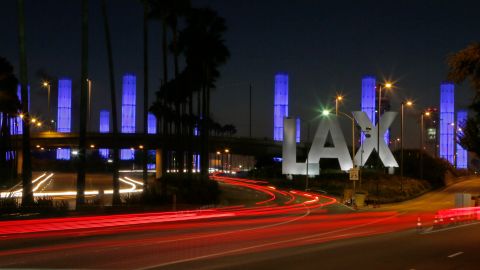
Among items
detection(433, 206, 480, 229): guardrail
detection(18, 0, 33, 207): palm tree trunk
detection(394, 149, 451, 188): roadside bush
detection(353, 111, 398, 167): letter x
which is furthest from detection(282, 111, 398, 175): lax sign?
detection(18, 0, 33, 207): palm tree trunk

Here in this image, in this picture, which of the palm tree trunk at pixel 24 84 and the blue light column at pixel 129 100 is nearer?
the palm tree trunk at pixel 24 84

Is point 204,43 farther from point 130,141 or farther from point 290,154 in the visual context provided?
point 130,141

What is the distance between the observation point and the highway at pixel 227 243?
56.5 ft

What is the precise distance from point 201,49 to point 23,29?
22.1 m

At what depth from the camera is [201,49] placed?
54688 mm

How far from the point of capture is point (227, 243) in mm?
22094

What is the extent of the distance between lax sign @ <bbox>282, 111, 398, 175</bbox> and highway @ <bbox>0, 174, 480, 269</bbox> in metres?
36.3

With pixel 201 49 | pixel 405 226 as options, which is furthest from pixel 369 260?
pixel 201 49

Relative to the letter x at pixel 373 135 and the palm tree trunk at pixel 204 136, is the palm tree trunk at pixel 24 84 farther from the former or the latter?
the letter x at pixel 373 135

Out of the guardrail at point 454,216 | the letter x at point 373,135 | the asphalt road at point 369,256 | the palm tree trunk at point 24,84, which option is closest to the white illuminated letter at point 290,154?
the letter x at point 373,135

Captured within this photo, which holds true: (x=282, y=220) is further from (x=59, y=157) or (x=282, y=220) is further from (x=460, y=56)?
(x=59, y=157)

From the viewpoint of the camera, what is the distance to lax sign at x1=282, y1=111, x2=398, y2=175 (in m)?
71.2

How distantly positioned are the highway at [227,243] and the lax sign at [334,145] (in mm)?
36324

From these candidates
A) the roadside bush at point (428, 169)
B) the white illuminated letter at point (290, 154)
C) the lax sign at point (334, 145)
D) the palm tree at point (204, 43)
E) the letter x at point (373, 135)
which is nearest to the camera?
the palm tree at point (204, 43)
